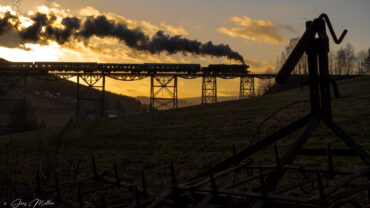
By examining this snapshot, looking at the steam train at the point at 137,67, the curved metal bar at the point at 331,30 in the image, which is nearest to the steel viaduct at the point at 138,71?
the steam train at the point at 137,67

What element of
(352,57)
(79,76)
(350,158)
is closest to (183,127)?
(350,158)

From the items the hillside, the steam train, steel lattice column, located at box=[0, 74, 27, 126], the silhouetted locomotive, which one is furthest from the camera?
steel lattice column, located at box=[0, 74, 27, 126]

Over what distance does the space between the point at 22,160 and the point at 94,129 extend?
33.2 ft

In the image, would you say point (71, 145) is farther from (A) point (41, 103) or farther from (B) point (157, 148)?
(A) point (41, 103)

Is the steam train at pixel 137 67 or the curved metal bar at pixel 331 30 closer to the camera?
the curved metal bar at pixel 331 30

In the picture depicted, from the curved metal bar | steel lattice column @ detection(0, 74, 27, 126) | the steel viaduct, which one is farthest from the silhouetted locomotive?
the curved metal bar

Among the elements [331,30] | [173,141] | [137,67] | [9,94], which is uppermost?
[9,94]

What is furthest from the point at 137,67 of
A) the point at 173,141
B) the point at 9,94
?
the point at 9,94

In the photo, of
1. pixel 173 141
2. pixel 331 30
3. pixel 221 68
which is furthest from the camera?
pixel 221 68

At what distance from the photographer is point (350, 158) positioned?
10.2 meters

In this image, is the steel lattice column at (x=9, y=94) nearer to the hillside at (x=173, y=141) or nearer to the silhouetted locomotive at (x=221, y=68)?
the hillside at (x=173, y=141)

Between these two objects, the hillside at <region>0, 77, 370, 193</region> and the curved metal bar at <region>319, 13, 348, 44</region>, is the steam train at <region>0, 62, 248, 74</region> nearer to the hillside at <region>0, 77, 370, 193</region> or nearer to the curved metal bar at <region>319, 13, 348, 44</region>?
the hillside at <region>0, 77, 370, 193</region>

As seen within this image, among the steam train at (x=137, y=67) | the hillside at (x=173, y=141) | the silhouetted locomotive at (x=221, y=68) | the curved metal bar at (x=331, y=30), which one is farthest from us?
the silhouetted locomotive at (x=221, y=68)

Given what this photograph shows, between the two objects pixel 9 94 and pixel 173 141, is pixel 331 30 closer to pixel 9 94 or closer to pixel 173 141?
pixel 173 141
